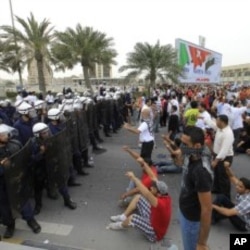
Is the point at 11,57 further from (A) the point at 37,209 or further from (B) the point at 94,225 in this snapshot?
(B) the point at 94,225

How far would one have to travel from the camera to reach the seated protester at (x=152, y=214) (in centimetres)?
437

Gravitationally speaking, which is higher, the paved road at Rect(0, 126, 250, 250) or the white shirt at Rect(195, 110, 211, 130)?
the white shirt at Rect(195, 110, 211, 130)

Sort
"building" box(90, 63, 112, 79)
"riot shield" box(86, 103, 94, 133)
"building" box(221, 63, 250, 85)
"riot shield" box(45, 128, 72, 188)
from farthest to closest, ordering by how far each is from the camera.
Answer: "building" box(221, 63, 250, 85) < "building" box(90, 63, 112, 79) < "riot shield" box(86, 103, 94, 133) < "riot shield" box(45, 128, 72, 188)

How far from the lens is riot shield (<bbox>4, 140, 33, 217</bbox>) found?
171 inches

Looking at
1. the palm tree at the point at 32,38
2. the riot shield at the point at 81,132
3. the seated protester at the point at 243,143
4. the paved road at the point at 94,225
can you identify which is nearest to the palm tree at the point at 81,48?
the palm tree at the point at 32,38

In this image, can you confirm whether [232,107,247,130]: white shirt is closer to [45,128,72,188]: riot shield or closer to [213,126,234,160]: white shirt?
[213,126,234,160]: white shirt

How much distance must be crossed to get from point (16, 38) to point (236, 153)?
15.7 metres

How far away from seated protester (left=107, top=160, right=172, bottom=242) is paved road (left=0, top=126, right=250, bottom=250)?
167 mm

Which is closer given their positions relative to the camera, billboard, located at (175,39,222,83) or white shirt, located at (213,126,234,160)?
white shirt, located at (213,126,234,160)

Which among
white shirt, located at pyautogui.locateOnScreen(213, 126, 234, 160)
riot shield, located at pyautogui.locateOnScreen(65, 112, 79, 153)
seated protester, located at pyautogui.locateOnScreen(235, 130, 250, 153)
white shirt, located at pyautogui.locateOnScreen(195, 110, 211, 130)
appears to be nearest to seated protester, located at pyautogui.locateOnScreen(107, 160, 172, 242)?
white shirt, located at pyautogui.locateOnScreen(213, 126, 234, 160)

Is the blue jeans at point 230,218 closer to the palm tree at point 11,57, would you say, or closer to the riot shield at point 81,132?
the riot shield at point 81,132

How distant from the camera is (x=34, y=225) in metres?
5.04

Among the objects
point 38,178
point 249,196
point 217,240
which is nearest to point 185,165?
point 249,196

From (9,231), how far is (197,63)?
75.9ft
